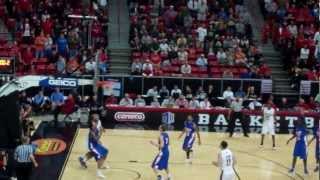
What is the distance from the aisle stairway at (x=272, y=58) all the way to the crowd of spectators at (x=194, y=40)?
0.77 m

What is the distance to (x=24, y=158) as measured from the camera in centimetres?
1847

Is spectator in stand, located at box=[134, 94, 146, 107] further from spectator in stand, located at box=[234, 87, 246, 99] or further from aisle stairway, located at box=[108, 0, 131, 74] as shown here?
spectator in stand, located at box=[234, 87, 246, 99]

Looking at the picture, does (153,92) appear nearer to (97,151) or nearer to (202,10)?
(202,10)

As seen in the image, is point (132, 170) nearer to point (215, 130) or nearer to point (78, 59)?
point (215, 130)

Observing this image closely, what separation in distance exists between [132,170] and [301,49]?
1525 cm

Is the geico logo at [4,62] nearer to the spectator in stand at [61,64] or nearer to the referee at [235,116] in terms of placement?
the spectator in stand at [61,64]

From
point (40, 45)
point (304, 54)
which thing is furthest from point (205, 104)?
point (40, 45)

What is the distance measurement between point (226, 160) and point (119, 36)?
19366mm

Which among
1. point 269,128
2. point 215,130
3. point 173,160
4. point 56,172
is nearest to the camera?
point 56,172

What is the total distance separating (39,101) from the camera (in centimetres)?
2969

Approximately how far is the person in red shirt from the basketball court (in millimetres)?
5596

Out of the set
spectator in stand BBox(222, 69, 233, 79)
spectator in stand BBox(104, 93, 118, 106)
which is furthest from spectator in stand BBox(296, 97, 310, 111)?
spectator in stand BBox(104, 93, 118, 106)

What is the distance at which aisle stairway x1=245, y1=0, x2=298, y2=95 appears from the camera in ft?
110

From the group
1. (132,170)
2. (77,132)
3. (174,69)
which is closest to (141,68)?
(174,69)
